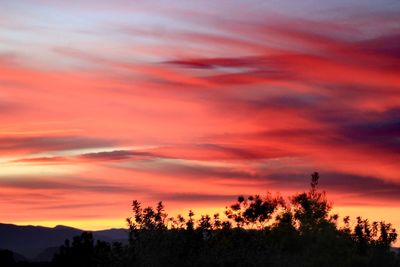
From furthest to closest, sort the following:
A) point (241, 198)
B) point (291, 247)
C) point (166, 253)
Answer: point (241, 198) < point (291, 247) < point (166, 253)

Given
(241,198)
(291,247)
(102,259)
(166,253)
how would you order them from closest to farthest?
(166,253)
(102,259)
(291,247)
(241,198)

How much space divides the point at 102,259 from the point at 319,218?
526 inches

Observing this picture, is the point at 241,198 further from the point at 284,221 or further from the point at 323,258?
the point at 323,258

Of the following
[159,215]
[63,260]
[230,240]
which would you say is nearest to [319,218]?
[230,240]

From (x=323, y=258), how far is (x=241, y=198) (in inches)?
394

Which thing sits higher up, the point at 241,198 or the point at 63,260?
the point at 241,198

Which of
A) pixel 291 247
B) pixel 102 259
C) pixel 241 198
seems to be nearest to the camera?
pixel 102 259

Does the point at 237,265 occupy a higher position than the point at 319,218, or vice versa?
the point at 319,218

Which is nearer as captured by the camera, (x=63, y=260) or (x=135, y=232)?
(x=135, y=232)

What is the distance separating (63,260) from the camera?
56.5 m

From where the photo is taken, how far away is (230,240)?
4597 cm

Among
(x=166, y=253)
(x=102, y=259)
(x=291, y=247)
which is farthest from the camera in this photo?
(x=291, y=247)

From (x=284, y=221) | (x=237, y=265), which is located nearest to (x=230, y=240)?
(x=237, y=265)

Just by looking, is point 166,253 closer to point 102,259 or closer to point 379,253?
point 102,259
